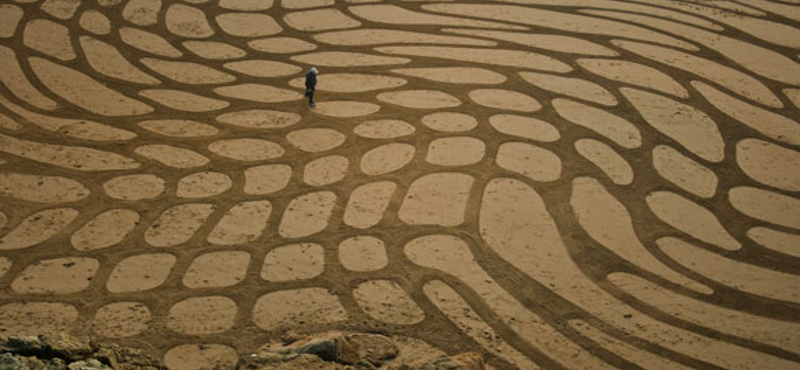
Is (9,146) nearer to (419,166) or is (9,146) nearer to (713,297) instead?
(419,166)

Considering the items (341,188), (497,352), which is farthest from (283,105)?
(497,352)

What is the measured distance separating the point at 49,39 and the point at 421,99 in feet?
27.3

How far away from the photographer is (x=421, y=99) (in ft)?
52.4

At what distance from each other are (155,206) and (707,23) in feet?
42.2

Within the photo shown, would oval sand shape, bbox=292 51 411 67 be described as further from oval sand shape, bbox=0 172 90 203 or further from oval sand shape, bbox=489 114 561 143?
oval sand shape, bbox=0 172 90 203

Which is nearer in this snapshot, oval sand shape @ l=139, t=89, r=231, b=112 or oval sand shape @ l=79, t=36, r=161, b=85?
oval sand shape @ l=139, t=89, r=231, b=112

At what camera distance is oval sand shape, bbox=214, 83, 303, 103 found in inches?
634

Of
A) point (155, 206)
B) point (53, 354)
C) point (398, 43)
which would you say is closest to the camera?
point (53, 354)

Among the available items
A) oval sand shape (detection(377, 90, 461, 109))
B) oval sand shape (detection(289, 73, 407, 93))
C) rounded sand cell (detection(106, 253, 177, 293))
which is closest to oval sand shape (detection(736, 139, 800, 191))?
oval sand shape (detection(377, 90, 461, 109))

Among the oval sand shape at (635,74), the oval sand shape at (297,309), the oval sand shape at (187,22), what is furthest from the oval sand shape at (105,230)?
the oval sand shape at (635,74)

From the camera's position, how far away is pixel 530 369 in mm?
10055

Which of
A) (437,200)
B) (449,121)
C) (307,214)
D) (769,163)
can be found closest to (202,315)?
(307,214)

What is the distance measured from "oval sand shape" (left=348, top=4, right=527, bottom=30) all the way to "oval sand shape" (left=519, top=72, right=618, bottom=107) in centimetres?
255

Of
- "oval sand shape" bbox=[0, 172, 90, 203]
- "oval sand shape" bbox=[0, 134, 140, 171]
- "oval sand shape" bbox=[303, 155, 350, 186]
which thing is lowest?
"oval sand shape" bbox=[0, 172, 90, 203]
